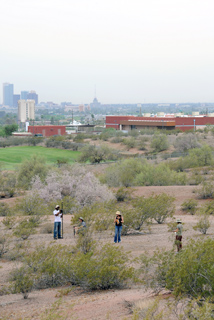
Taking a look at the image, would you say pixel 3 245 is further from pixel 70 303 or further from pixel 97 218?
pixel 70 303

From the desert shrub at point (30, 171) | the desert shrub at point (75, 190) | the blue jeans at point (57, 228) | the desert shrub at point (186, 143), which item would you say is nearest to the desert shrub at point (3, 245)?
the blue jeans at point (57, 228)

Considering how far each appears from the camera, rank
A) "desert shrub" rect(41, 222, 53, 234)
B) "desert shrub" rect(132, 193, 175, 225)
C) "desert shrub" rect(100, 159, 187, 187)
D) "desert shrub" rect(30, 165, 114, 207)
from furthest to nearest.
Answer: "desert shrub" rect(100, 159, 187, 187) → "desert shrub" rect(30, 165, 114, 207) → "desert shrub" rect(41, 222, 53, 234) → "desert shrub" rect(132, 193, 175, 225)

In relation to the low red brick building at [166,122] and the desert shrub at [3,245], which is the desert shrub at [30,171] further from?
the low red brick building at [166,122]

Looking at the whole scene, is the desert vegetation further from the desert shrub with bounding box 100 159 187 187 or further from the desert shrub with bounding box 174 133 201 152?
the desert shrub with bounding box 174 133 201 152

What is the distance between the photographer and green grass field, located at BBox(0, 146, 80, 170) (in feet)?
216

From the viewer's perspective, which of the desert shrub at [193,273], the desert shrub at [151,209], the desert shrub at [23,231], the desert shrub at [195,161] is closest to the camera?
the desert shrub at [193,273]

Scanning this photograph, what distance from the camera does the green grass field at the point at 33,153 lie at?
6594 centimetres

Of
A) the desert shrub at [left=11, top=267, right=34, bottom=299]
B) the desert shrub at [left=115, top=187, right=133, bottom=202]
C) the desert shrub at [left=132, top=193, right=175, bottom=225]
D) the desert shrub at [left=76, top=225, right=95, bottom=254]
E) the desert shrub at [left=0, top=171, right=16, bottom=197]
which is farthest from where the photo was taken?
the desert shrub at [left=0, top=171, right=16, bottom=197]

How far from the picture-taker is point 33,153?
70.2 m

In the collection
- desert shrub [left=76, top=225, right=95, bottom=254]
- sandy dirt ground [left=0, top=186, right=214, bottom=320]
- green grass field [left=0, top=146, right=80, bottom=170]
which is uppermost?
desert shrub [left=76, top=225, right=95, bottom=254]

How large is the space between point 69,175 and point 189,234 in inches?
539

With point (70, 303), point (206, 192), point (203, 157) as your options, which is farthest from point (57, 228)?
point (203, 157)

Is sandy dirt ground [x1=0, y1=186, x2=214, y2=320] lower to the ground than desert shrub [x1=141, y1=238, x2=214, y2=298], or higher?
lower

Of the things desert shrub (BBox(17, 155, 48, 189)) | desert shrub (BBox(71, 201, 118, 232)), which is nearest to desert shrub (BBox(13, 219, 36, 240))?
desert shrub (BBox(71, 201, 118, 232))
